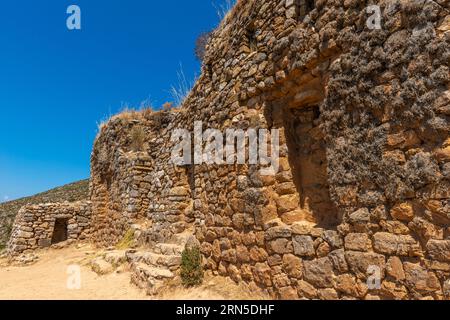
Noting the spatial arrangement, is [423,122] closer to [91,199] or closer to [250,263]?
[250,263]

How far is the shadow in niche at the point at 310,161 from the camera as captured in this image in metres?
4.48

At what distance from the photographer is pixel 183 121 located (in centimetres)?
840

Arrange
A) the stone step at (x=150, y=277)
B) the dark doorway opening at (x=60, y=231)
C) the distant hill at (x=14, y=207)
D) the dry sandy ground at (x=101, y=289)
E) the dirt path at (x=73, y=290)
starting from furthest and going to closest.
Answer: the distant hill at (x=14, y=207)
the dark doorway opening at (x=60, y=231)
the dirt path at (x=73, y=290)
the stone step at (x=150, y=277)
the dry sandy ground at (x=101, y=289)

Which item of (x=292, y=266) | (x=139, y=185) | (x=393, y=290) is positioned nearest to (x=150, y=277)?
(x=292, y=266)

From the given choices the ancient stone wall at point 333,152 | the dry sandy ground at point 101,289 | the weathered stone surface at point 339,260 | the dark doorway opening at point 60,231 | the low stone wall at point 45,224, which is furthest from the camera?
the dark doorway opening at point 60,231

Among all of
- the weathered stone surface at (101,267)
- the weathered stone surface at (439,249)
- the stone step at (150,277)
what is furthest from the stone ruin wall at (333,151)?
the weathered stone surface at (101,267)

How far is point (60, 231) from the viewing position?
14539 mm

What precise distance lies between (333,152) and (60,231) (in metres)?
13.4

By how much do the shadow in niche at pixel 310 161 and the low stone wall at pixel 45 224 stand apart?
11.5 meters

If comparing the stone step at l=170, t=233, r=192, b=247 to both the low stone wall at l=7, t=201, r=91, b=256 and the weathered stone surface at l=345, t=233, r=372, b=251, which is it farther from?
the low stone wall at l=7, t=201, r=91, b=256

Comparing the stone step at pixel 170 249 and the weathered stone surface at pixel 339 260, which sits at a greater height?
the weathered stone surface at pixel 339 260

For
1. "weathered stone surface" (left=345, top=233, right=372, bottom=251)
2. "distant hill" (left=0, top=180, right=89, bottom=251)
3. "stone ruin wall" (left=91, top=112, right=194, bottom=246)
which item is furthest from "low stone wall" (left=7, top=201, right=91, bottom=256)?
"weathered stone surface" (left=345, top=233, right=372, bottom=251)

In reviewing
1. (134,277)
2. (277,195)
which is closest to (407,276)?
(277,195)

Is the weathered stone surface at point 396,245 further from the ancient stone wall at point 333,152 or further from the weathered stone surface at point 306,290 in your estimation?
the weathered stone surface at point 306,290
